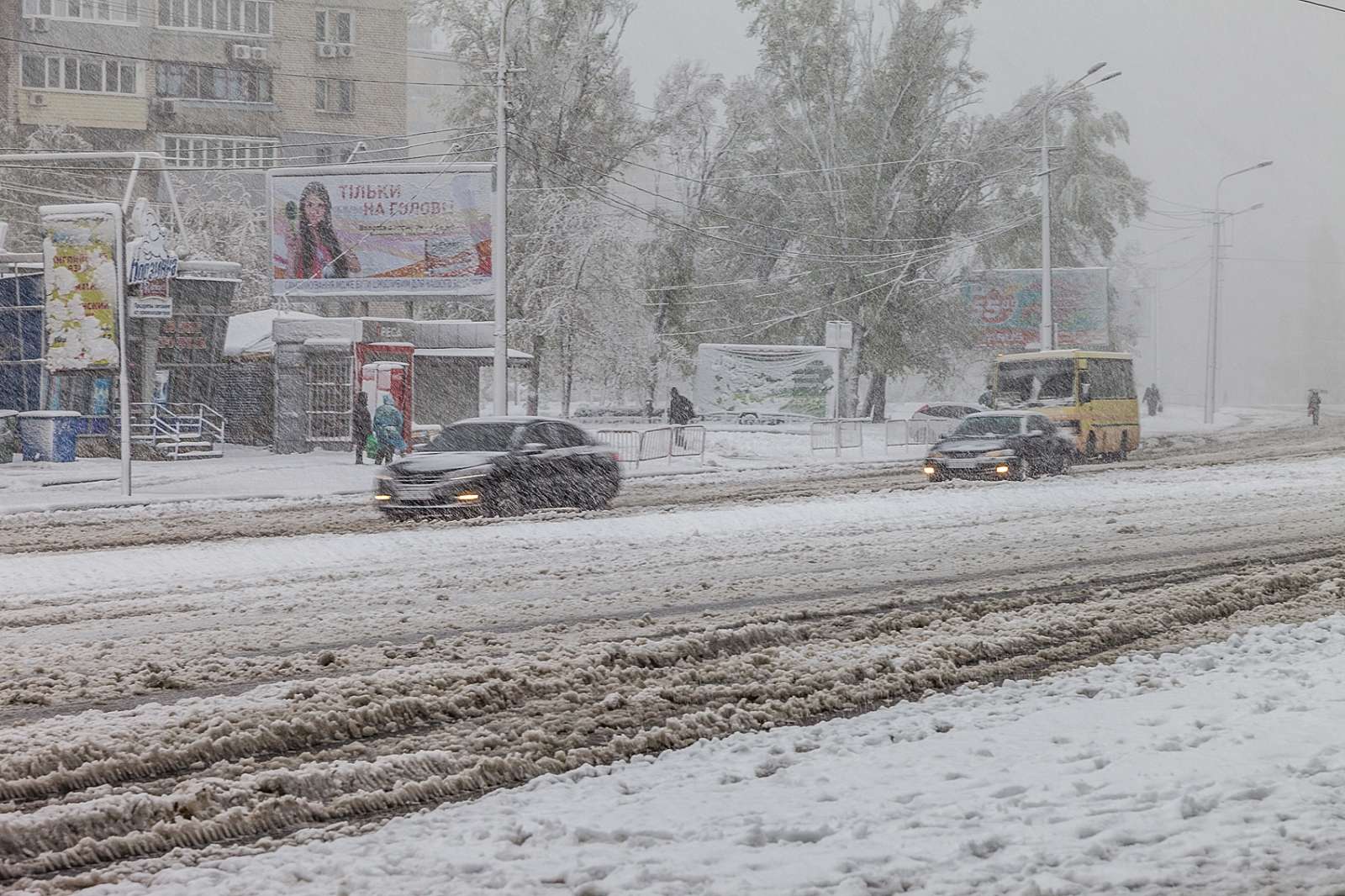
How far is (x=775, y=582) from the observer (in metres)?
11.5

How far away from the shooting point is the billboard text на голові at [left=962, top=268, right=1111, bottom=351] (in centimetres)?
5781

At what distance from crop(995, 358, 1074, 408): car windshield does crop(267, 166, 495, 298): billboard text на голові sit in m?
13.2

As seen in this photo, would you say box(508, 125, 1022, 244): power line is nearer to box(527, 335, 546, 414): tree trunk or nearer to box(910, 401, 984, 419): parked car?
box(527, 335, 546, 414): tree trunk

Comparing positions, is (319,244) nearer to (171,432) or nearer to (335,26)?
(171,432)

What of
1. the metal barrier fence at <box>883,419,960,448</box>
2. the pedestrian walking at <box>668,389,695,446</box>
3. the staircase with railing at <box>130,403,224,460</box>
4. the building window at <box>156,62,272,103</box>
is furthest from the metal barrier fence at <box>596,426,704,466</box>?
the building window at <box>156,62,272,103</box>

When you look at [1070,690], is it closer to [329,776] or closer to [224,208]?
[329,776]

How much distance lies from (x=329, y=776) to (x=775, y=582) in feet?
20.9

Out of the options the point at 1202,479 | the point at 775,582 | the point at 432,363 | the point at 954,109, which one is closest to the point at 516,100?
the point at 432,363

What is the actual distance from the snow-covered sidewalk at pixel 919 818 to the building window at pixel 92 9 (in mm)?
68043

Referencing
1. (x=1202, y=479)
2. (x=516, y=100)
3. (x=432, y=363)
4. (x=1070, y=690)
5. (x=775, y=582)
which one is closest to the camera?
(x=1070, y=690)

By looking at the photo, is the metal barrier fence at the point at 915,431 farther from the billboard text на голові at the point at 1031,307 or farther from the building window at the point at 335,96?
the building window at the point at 335,96

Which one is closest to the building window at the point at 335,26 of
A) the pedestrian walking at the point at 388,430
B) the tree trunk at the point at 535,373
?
the tree trunk at the point at 535,373

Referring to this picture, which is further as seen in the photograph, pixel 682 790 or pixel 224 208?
pixel 224 208

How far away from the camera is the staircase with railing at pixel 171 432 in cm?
3291
